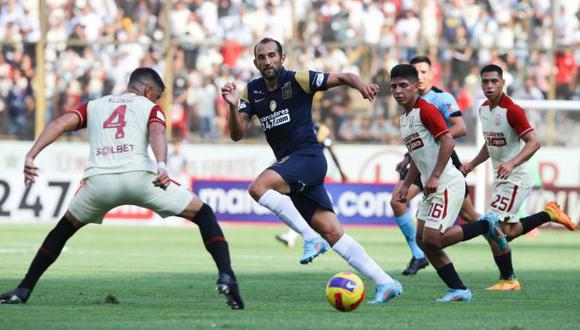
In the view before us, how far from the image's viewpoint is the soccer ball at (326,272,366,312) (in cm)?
949

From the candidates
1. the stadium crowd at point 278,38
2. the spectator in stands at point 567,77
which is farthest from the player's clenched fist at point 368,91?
the spectator in stands at point 567,77

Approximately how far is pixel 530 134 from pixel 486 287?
178cm

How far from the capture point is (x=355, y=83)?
970 centimetres

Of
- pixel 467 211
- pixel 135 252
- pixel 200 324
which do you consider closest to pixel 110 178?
pixel 200 324

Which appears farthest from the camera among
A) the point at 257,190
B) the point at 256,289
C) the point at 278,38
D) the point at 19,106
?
the point at 278,38

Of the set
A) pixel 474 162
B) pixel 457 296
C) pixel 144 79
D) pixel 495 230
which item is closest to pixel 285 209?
pixel 457 296

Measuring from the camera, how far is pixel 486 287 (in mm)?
12781

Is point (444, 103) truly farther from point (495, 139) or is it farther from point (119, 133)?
point (119, 133)

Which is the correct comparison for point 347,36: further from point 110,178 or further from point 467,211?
point 110,178

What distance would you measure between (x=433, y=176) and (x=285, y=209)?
4.26ft

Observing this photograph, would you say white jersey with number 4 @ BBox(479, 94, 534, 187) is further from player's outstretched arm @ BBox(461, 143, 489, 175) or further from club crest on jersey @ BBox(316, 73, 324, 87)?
club crest on jersey @ BBox(316, 73, 324, 87)

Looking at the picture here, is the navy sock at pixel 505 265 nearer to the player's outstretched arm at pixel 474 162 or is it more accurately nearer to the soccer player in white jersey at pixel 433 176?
the player's outstretched arm at pixel 474 162

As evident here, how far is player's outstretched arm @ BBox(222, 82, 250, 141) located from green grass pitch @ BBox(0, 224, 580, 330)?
147 centimetres

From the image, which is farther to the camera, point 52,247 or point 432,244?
point 432,244
